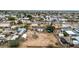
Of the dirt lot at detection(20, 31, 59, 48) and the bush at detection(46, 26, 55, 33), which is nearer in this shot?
the dirt lot at detection(20, 31, 59, 48)

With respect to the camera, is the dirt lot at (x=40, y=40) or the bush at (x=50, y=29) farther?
the bush at (x=50, y=29)

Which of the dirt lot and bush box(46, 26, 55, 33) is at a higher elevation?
bush box(46, 26, 55, 33)

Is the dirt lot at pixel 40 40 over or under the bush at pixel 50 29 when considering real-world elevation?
under

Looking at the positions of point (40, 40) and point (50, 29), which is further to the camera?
point (50, 29)
